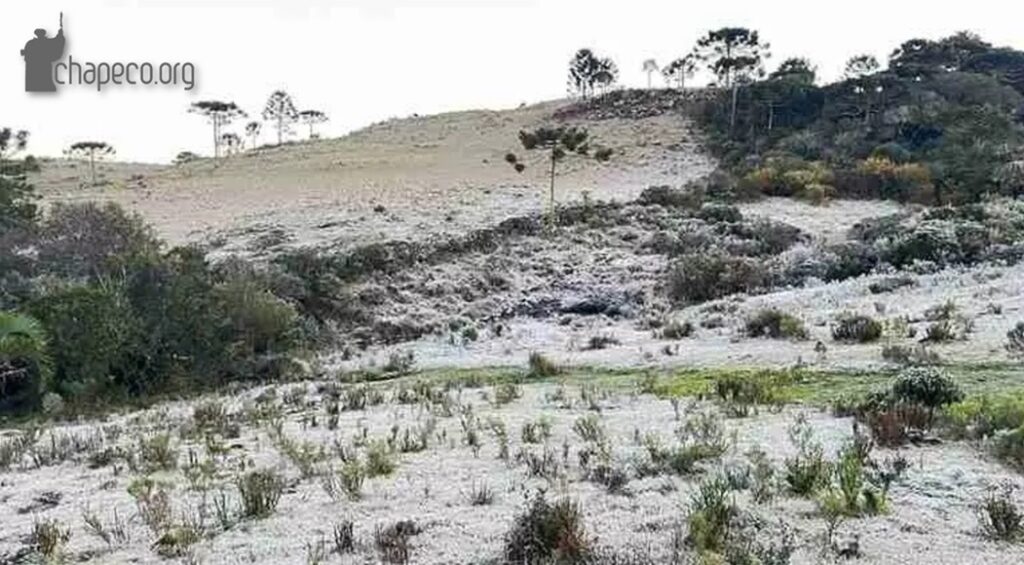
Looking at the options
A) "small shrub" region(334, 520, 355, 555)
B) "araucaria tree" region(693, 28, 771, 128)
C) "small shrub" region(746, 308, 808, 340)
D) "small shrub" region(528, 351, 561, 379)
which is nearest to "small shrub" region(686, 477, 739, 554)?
"small shrub" region(334, 520, 355, 555)

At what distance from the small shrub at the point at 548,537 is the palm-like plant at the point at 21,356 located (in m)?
10.1

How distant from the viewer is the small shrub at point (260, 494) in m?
7.52

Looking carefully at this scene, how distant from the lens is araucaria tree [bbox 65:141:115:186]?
204ft

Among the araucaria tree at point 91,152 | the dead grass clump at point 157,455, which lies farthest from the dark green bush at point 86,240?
the araucaria tree at point 91,152

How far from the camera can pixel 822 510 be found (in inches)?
275

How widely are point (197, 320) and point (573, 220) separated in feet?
49.4

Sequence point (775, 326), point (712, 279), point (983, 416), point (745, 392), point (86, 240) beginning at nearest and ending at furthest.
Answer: point (983, 416), point (745, 392), point (775, 326), point (712, 279), point (86, 240)

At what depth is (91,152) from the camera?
62250mm

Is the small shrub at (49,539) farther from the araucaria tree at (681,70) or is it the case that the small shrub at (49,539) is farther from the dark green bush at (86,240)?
the araucaria tree at (681,70)

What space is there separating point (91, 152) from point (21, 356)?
50.1m

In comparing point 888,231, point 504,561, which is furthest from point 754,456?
point 888,231

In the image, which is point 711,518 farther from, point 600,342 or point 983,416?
point 600,342

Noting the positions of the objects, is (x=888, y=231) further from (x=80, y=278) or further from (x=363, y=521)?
(x=363, y=521)

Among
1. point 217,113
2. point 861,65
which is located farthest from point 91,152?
point 861,65
